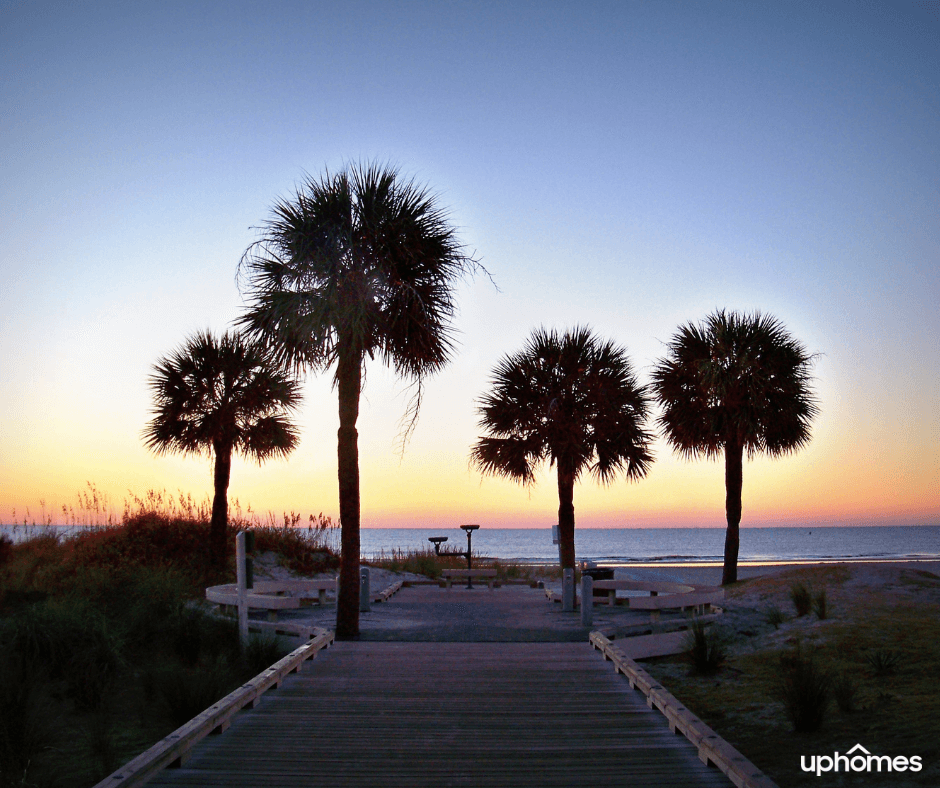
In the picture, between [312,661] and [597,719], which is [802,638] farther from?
[312,661]

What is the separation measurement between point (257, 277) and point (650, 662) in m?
7.55

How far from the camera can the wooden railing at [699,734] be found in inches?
182

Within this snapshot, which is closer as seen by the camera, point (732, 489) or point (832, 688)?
point (832, 688)

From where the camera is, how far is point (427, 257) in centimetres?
1142

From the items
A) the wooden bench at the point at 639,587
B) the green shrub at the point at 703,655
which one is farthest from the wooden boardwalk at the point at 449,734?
the wooden bench at the point at 639,587

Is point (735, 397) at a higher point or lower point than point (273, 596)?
higher

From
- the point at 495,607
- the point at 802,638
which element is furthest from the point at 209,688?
the point at 495,607

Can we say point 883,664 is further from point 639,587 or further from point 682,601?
point 639,587

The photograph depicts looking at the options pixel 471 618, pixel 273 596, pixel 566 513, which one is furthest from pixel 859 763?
pixel 566 513

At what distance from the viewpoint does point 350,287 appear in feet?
36.6

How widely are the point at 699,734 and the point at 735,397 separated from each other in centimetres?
1576

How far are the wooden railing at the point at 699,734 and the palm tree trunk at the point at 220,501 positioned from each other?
14.3 m

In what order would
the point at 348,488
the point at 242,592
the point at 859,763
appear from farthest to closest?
the point at 348,488, the point at 242,592, the point at 859,763

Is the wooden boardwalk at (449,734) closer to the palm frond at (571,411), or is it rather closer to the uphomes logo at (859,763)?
the uphomes logo at (859,763)
